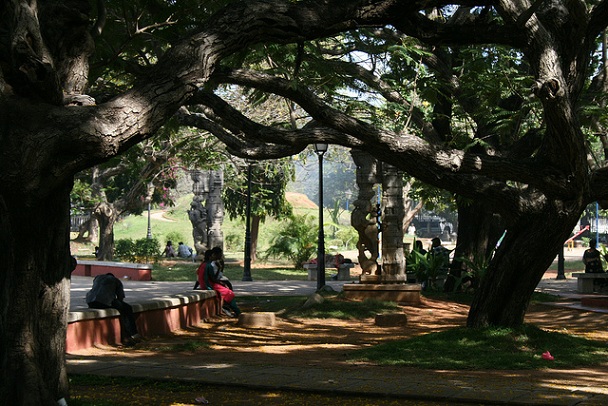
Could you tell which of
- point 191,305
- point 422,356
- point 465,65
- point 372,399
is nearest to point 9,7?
point 372,399

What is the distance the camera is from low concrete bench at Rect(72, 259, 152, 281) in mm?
30219

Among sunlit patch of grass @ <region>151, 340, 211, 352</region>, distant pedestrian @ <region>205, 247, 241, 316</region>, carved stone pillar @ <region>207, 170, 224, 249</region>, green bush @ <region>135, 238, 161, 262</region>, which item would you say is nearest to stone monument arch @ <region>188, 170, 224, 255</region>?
carved stone pillar @ <region>207, 170, 224, 249</region>

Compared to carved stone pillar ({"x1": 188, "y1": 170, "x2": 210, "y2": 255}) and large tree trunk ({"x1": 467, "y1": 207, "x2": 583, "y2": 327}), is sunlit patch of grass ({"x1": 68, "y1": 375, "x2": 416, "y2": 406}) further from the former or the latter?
carved stone pillar ({"x1": 188, "y1": 170, "x2": 210, "y2": 255})

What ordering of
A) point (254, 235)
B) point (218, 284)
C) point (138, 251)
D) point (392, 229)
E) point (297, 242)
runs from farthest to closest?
point (254, 235)
point (138, 251)
point (297, 242)
point (392, 229)
point (218, 284)

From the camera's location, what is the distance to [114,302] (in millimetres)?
13148

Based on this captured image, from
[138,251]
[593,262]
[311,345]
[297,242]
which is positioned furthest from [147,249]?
[311,345]

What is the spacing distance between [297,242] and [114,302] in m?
25.4

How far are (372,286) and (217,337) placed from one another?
21.3 ft

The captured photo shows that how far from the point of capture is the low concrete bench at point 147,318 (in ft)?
39.6

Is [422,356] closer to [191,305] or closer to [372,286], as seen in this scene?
[191,305]

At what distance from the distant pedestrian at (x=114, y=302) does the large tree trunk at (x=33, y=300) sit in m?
5.43

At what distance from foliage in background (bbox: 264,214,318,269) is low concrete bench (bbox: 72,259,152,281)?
29.9 ft

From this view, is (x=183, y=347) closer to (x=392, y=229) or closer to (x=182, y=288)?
(x=392, y=229)

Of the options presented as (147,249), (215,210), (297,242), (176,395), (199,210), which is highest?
(199,210)
